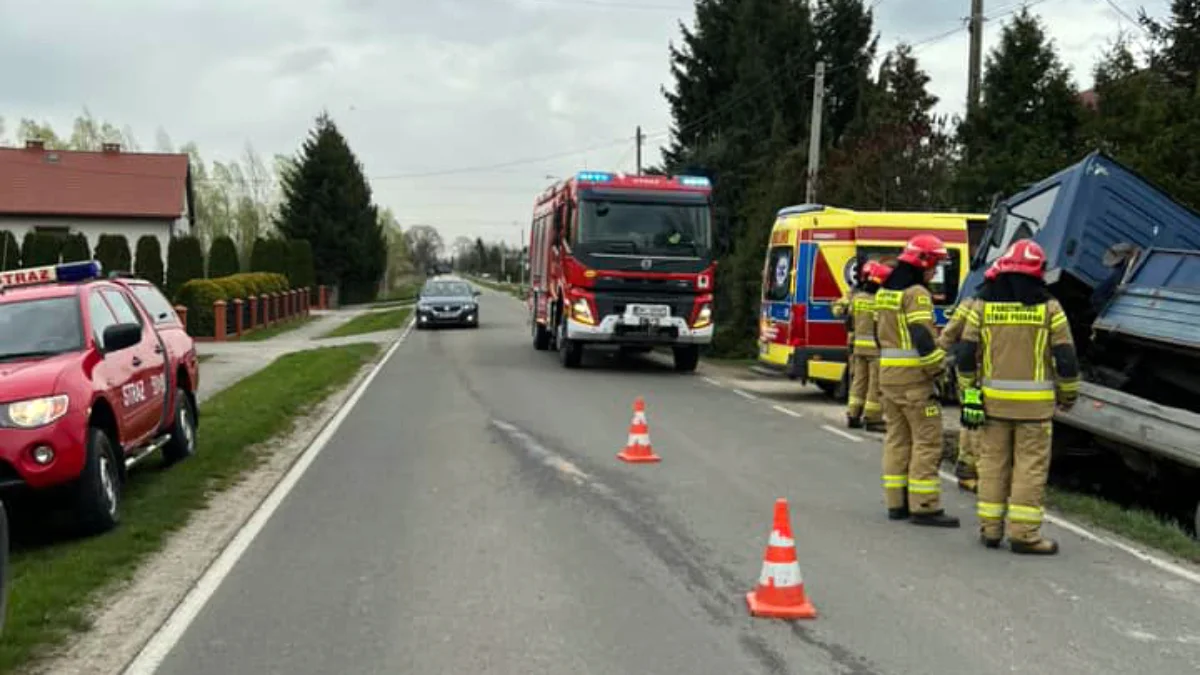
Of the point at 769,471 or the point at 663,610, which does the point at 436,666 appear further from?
the point at 769,471

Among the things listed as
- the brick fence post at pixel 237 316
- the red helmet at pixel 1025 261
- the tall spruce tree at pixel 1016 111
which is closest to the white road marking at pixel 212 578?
the red helmet at pixel 1025 261

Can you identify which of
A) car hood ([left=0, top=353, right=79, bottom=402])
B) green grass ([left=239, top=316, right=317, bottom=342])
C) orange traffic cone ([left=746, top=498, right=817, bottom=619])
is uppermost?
car hood ([left=0, top=353, right=79, bottom=402])

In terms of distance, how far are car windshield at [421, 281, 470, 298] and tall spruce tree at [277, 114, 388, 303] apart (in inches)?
998

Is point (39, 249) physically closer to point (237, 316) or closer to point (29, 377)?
point (237, 316)

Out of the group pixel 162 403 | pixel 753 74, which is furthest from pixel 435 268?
pixel 162 403

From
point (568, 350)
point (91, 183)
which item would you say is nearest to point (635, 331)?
point (568, 350)

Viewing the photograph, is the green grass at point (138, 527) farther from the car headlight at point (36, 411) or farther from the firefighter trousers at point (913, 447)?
the firefighter trousers at point (913, 447)

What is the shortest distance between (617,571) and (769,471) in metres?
3.81

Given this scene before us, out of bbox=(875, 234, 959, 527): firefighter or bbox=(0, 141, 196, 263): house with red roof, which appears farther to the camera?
bbox=(0, 141, 196, 263): house with red roof

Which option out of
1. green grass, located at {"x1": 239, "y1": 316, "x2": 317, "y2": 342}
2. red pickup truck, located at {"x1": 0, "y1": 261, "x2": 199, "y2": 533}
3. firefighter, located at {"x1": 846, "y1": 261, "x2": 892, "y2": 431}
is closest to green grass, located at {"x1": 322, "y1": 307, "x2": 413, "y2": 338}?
green grass, located at {"x1": 239, "y1": 316, "x2": 317, "y2": 342}

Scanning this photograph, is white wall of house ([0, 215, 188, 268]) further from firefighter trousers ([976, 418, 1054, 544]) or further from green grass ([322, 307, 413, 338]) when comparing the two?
firefighter trousers ([976, 418, 1054, 544])

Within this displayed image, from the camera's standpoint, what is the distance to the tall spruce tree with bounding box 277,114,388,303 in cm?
6162

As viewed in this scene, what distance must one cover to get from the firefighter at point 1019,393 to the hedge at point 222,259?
40.7 metres

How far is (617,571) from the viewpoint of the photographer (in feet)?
21.0
